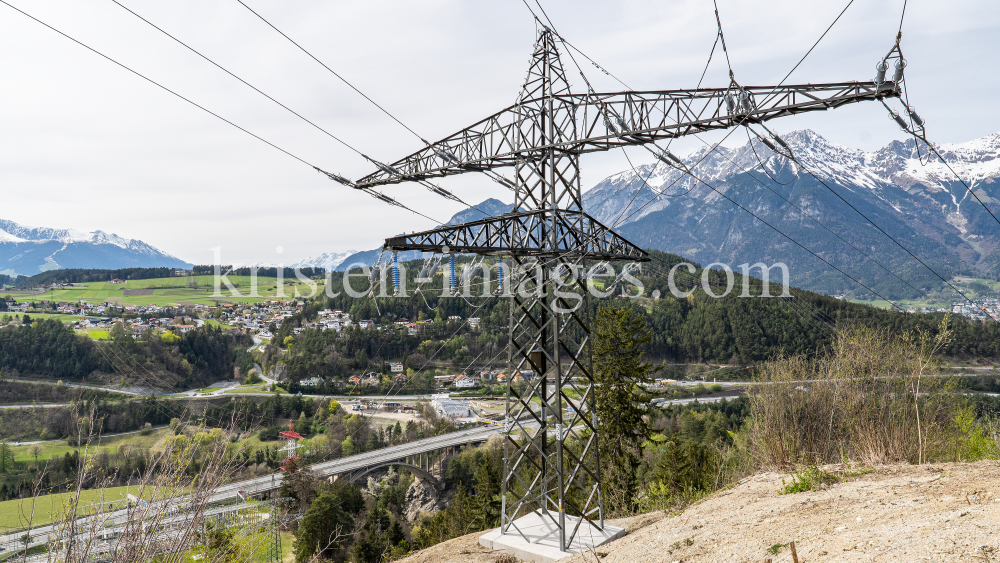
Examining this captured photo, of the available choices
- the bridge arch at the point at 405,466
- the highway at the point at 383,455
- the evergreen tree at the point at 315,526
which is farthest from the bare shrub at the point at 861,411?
the bridge arch at the point at 405,466

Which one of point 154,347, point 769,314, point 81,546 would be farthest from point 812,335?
point 154,347

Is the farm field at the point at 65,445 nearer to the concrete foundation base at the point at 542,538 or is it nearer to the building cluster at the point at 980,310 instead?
the concrete foundation base at the point at 542,538

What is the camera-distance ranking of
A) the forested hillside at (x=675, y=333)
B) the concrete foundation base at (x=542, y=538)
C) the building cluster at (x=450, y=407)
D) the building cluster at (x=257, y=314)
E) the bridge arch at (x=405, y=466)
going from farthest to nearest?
the building cluster at (x=257, y=314), the forested hillside at (x=675, y=333), the building cluster at (x=450, y=407), the bridge arch at (x=405, y=466), the concrete foundation base at (x=542, y=538)

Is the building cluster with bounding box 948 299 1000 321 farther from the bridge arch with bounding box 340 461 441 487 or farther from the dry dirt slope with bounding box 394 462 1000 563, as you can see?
the bridge arch with bounding box 340 461 441 487

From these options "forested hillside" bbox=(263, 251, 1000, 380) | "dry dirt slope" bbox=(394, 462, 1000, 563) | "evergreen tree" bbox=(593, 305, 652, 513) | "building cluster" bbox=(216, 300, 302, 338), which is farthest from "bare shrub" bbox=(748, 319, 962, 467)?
"building cluster" bbox=(216, 300, 302, 338)

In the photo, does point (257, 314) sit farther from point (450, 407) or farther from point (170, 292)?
point (450, 407)

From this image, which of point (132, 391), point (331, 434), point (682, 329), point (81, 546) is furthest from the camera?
point (682, 329)

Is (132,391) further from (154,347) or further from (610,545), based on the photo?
(610,545)
